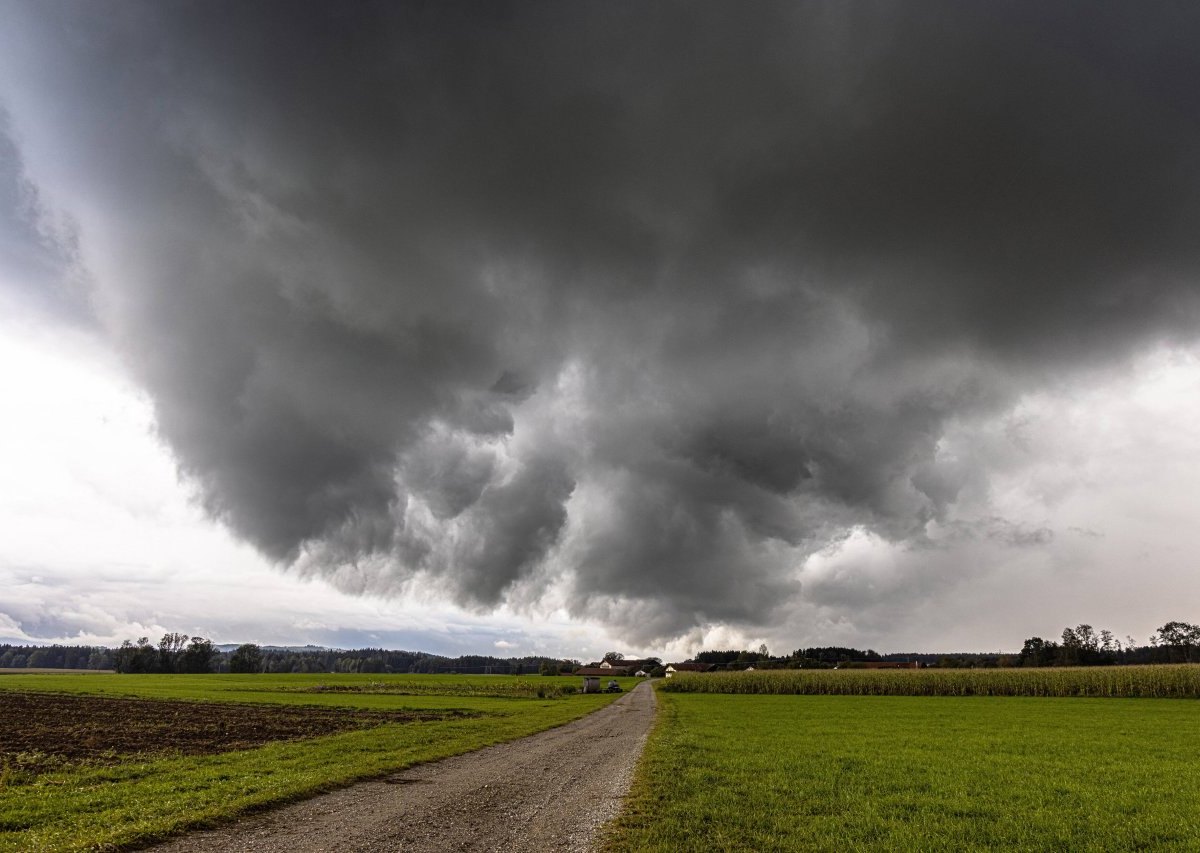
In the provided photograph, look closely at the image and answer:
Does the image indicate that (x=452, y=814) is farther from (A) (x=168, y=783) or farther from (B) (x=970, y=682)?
(B) (x=970, y=682)

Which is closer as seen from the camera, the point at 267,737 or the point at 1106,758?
the point at 1106,758

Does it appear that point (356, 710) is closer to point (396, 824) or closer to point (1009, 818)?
point (396, 824)

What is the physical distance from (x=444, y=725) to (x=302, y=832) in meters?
30.3

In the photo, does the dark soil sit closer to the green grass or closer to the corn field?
the green grass

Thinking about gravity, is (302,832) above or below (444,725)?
above

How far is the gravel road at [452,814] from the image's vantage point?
13.1 meters

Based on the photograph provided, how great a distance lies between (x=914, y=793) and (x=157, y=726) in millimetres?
42241

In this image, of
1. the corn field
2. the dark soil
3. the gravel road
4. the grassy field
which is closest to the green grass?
the gravel road

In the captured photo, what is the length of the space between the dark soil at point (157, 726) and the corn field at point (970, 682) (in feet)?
244

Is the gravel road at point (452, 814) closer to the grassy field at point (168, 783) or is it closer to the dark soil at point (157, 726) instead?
the grassy field at point (168, 783)

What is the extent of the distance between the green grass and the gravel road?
4.39ft

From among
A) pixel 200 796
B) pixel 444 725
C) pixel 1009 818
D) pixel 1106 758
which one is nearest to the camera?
pixel 1009 818

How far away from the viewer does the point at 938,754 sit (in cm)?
2723

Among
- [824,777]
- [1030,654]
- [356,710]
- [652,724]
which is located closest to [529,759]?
[824,777]
